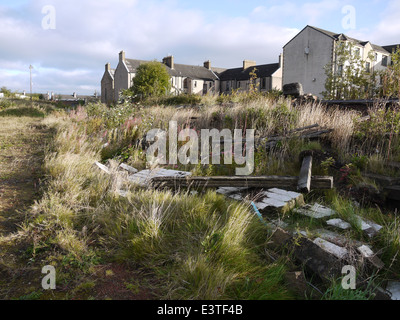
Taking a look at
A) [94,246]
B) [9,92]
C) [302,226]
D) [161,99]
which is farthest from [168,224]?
[9,92]

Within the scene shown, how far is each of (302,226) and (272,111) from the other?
4.81 m

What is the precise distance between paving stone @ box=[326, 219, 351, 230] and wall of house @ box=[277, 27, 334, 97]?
98.2 feet

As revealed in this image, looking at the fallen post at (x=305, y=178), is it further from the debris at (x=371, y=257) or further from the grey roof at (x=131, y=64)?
the grey roof at (x=131, y=64)

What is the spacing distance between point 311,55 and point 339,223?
110 ft

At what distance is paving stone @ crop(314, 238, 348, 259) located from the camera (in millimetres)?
2814

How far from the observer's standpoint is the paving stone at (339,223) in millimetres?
3641

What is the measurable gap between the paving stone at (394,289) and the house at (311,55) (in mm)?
30236

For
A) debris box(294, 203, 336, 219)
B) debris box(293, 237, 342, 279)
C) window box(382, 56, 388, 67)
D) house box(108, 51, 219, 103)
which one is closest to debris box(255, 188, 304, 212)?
debris box(294, 203, 336, 219)

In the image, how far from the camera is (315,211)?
413cm

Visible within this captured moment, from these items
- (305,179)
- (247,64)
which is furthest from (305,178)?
(247,64)

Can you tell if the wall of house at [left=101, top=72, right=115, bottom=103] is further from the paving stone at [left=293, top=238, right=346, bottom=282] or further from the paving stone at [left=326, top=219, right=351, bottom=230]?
the paving stone at [left=293, top=238, right=346, bottom=282]

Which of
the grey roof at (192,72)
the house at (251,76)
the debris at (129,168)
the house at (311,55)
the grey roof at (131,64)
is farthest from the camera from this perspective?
the grey roof at (192,72)

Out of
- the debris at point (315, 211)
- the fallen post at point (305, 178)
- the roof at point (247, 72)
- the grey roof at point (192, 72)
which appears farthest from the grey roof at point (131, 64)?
the debris at point (315, 211)
